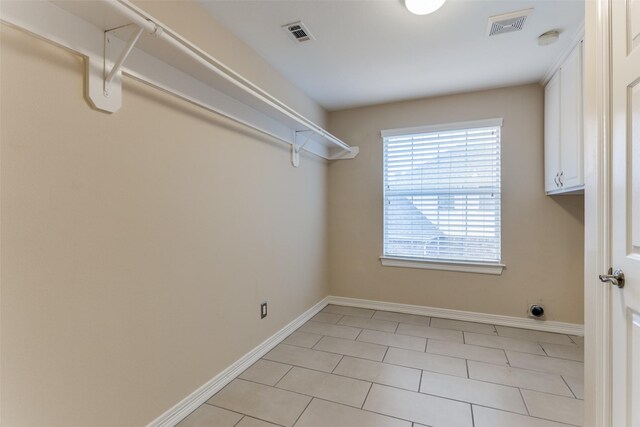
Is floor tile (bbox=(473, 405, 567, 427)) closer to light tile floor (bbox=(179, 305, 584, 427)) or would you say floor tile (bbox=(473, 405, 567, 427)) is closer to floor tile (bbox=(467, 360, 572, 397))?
light tile floor (bbox=(179, 305, 584, 427))

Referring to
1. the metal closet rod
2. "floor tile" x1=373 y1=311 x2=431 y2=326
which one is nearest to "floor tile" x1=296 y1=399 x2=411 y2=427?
"floor tile" x1=373 y1=311 x2=431 y2=326

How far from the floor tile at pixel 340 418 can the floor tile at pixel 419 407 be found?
0.18 ft

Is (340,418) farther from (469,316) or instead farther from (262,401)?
(469,316)

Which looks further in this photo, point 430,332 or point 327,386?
point 430,332

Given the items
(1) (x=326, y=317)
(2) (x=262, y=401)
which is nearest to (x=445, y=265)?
(1) (x=326, y=317)

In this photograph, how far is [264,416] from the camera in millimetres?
1711

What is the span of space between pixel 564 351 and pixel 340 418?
206 cm

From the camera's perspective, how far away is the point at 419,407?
1786 mm

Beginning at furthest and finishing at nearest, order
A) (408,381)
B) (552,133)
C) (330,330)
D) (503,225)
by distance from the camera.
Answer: (503,225) → (330,330) → (552,133) → (408,381)

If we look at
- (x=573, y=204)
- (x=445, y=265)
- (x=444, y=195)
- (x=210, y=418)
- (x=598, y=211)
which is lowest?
(x=210, y=418)

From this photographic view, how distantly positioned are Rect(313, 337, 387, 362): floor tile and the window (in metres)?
1.15

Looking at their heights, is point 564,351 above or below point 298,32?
below

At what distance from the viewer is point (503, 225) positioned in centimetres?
306

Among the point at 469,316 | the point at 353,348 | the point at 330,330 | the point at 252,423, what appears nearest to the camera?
the point at 252,423
